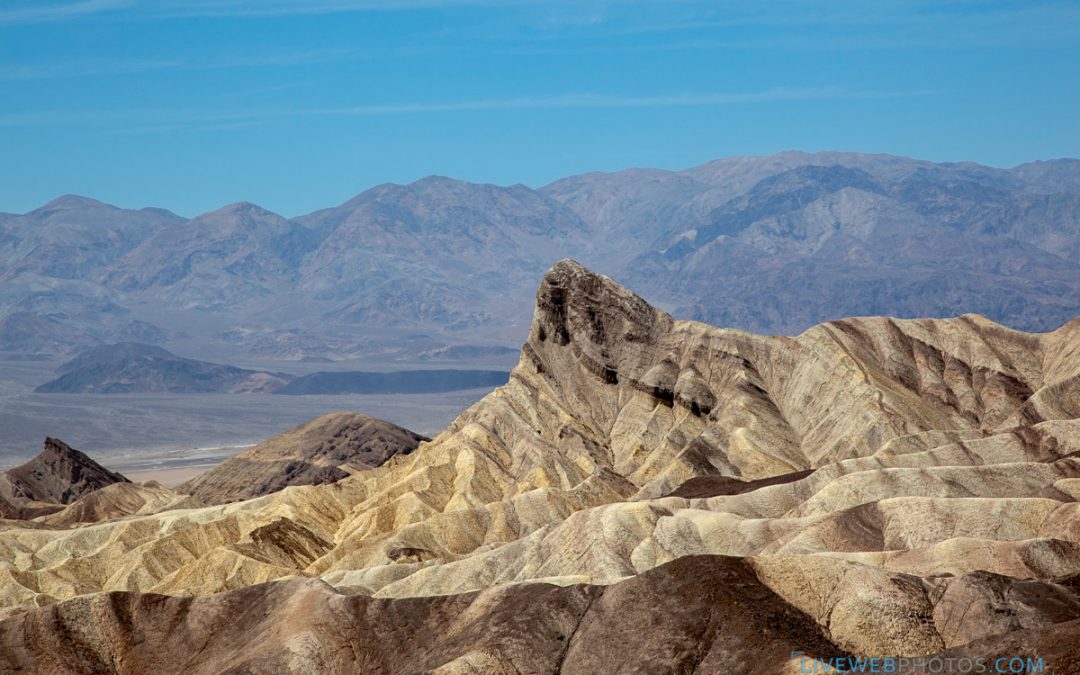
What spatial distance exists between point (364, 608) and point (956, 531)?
33981 mm

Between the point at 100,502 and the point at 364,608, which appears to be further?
the point at 100,502

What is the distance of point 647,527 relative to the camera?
92.8 metres

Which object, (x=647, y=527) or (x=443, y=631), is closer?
(x=443, y=631)

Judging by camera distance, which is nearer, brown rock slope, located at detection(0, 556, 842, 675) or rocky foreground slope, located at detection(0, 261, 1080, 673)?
brown rock slope, located at detection(0, 556, 842, 675)

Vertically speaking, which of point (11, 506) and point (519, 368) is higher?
point (519, 368)

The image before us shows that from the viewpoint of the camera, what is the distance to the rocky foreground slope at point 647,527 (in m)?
67.8

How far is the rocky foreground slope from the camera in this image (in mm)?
67812

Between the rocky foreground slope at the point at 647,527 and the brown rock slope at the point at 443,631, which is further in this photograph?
the rocky foreground slope at the point at 647,527

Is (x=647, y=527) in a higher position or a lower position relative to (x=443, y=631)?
higher

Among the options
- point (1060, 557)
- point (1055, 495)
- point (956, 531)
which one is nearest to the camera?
point (1060, 557)

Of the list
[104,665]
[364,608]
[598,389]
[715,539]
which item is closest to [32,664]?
[104,665]

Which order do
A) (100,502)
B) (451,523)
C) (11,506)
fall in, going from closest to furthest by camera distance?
(451,523) → (100,502) → (11,506)

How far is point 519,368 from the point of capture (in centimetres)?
15425

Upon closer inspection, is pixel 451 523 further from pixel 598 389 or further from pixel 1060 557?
pixel 1060 557
